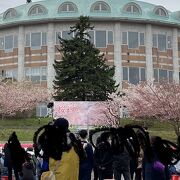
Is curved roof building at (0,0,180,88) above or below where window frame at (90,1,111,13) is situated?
below

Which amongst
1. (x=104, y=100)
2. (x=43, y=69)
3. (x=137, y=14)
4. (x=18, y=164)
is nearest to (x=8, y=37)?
(x=43, y=69)

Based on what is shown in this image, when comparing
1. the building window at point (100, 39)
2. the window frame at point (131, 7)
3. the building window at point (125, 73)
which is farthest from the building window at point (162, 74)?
the window frame at point (131, 7)

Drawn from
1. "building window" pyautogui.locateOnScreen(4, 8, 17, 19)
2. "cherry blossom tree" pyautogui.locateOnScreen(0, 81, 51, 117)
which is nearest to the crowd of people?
"cherry blossom tree" pyautogui.locateOnScreen(0, 81, 51, 117)

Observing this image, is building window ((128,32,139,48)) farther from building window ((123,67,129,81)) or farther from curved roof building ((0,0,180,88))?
building window ((123,67,129,81))

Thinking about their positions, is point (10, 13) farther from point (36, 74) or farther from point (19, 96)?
point (19, 96)

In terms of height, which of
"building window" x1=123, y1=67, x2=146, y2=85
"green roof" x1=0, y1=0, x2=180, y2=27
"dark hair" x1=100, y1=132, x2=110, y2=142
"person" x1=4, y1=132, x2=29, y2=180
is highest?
"green roof" x1=0, y1=0, x2=180, y2=27

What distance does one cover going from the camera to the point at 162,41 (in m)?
54.6

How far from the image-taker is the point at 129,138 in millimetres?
7555

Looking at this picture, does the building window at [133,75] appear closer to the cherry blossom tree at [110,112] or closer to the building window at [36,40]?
the cherry blossom tree at [110,112]

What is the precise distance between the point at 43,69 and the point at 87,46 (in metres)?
13.3

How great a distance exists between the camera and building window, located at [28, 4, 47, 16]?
54547mm

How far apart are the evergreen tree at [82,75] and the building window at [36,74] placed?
1237 cm

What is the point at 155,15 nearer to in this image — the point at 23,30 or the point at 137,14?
the point at 137,14

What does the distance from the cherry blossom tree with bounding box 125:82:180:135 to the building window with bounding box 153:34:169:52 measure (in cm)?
1120
